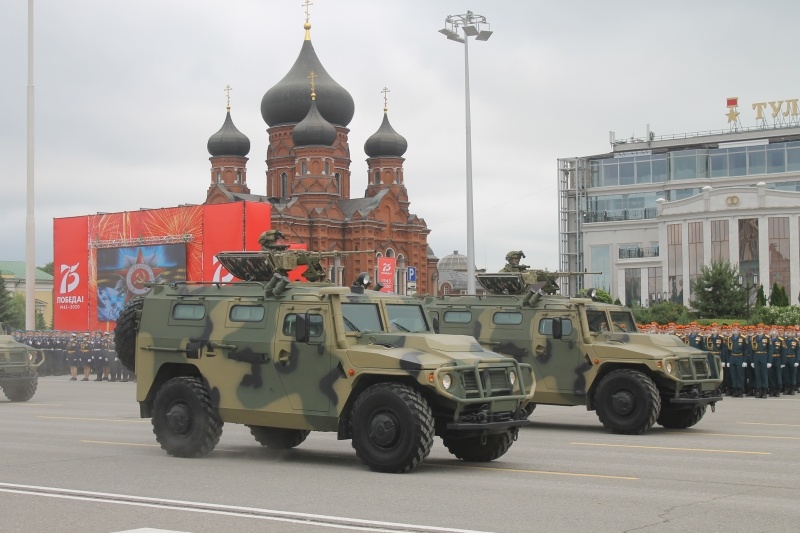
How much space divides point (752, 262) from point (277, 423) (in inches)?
2216

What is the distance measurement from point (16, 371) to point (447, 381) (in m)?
15.4

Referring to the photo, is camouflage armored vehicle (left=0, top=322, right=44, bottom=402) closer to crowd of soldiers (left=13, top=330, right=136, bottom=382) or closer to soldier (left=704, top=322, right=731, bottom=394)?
crowd of soldiers (left=13, top=330, right=136, bottom=382)

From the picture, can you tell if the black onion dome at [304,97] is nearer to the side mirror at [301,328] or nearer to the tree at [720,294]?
the tree at [720,294]

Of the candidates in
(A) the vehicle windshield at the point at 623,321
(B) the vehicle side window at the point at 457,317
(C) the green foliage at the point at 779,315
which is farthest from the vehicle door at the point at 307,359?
(C) the green foliage at the point at 779,315

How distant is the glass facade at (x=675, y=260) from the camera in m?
67.8

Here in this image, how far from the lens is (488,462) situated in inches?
499

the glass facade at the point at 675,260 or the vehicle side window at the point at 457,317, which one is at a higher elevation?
the glass facade at the point at 675,260

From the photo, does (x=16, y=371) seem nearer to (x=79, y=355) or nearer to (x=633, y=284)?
(x=79, y=355)

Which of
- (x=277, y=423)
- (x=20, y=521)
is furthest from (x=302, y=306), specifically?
(x=20, y=521)

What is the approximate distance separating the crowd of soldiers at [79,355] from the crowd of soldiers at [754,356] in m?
17.7

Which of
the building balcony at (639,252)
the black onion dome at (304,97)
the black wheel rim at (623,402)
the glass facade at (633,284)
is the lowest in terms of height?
the black wheel rim at (623,402)

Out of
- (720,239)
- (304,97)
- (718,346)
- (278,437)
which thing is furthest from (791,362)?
(304,97)

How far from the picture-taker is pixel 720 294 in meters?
49.1

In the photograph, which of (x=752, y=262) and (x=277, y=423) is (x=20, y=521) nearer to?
(x=277, y=423)
